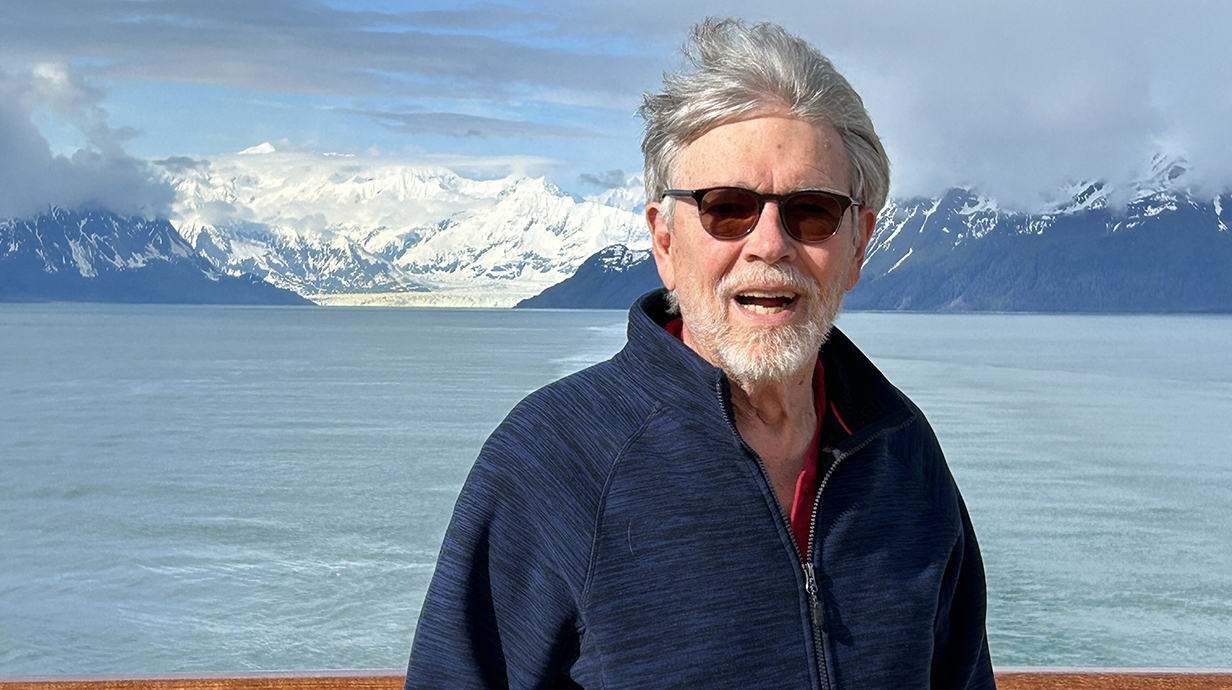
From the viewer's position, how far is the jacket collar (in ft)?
5.64

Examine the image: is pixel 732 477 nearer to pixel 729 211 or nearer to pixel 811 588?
pixel 811 588

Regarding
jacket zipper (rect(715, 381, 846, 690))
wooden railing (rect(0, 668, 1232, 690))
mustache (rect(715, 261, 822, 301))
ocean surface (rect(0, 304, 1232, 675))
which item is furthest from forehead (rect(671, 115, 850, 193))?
ocean surface (rect(0, 304, 1232, 675))

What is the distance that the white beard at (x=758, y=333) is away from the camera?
182 cm

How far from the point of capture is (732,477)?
5.41 ft

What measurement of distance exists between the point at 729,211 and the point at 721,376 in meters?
0.25

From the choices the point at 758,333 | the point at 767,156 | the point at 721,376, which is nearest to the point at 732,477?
the point at 721,376

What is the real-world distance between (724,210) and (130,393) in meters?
36.5

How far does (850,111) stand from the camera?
1.80m

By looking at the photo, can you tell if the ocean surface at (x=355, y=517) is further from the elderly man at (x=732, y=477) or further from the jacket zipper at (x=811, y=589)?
the jacket zipper at (x=811, y=589)

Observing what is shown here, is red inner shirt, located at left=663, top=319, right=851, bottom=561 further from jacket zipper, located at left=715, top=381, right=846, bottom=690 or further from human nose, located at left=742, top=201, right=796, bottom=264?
human nose, located at left=742, top=201, right=796, bottom=264

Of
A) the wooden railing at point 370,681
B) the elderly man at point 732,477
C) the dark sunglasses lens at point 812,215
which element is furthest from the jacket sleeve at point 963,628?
the dark sunglasses lens at point 812,215

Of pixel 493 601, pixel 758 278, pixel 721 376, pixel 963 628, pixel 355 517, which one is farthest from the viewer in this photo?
pixel 355 517

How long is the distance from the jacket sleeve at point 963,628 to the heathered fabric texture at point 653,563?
0.34ft

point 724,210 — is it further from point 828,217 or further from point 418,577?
point 418,577
